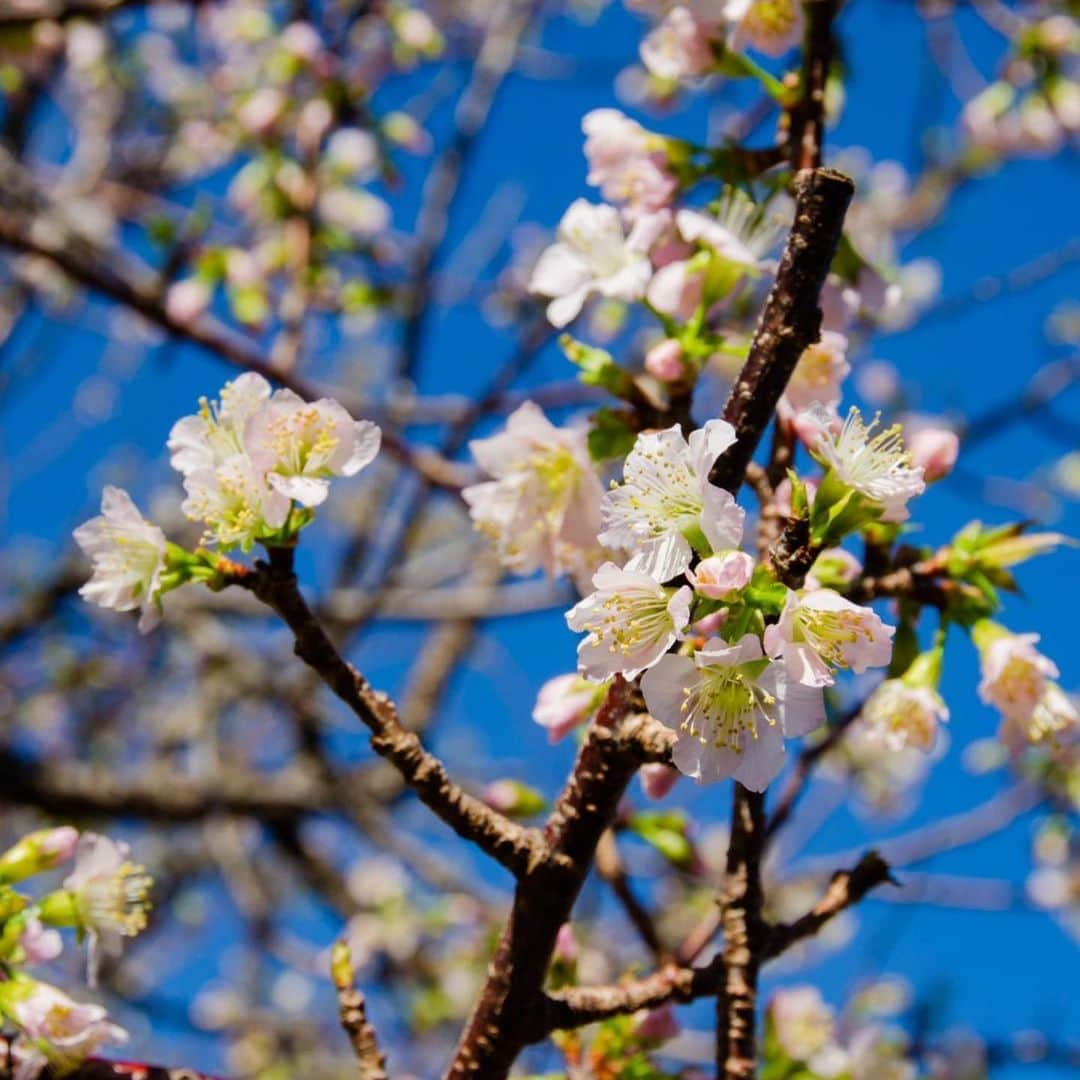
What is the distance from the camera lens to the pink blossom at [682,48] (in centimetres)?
180

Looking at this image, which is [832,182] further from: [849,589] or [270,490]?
[270,490]

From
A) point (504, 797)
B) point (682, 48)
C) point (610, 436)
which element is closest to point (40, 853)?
point (504, 797)

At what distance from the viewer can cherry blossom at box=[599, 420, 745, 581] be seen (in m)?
1.07

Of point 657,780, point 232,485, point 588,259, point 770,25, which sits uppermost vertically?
point 770,25

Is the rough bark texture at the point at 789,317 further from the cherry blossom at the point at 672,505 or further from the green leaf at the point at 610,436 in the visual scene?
the green leaf at the point at 610,436

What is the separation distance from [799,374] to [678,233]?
284mm

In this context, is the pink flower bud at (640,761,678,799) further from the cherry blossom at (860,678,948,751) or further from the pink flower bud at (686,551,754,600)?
the pink flower bud at (686,551,754,600)

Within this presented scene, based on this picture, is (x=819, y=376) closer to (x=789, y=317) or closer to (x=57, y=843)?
(x=789, y=317)

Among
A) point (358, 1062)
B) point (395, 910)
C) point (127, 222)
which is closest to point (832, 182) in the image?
point (358, 1062)

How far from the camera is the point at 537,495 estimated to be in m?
1.63

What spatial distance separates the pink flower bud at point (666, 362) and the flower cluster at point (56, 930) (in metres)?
0.86

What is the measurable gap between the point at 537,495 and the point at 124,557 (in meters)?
0.54

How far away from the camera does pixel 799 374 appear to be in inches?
58.2

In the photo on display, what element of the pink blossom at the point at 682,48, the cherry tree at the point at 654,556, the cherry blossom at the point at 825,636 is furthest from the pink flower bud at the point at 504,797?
the pink blossom at the point at 682,48
